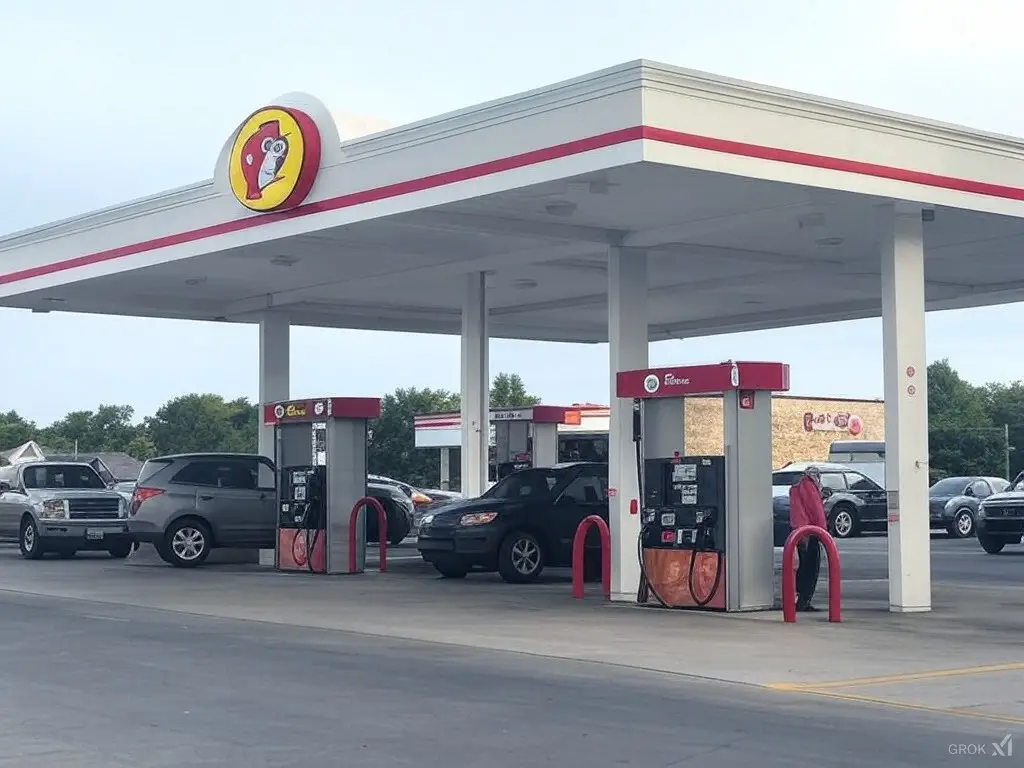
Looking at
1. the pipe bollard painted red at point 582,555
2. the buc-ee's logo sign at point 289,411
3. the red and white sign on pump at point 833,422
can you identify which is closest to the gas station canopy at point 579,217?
the buc-ee's logo sign at point 289,411

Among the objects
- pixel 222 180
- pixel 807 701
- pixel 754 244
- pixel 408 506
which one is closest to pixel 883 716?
pixel 807 701

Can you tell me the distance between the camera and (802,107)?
16.0 m

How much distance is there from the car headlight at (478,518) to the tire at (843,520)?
58.4 feet

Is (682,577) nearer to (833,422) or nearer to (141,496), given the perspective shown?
(141,496)

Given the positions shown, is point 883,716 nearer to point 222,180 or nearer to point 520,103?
point 520,103

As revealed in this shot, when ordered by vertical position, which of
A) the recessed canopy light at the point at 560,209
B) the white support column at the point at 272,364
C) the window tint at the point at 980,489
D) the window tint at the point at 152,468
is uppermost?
the recessed canopy light at the point at 560,209

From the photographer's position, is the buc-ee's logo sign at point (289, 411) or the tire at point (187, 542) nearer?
the buc-ee's logo sign at point (289, 411)

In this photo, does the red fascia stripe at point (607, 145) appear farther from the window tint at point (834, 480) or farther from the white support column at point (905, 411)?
the window tint at point (834, 480)

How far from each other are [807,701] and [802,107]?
24.5 ft

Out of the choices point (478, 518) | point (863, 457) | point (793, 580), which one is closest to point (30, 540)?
point (478, 518)

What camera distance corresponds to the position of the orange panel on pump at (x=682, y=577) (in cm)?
1723

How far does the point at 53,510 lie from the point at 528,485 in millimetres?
9573

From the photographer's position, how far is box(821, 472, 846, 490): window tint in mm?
37156

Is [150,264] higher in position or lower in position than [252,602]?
higher
